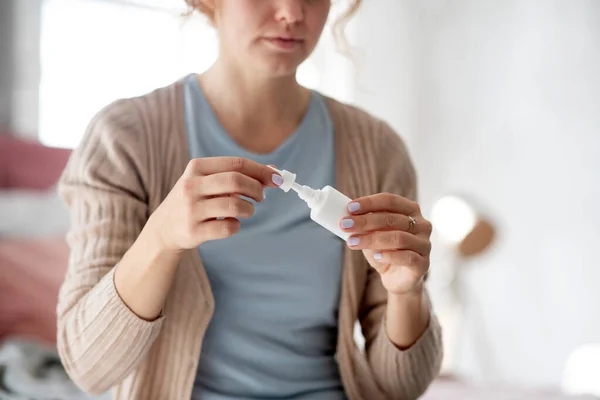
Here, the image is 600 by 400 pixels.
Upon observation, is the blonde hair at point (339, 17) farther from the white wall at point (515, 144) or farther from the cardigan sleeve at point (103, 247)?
the white wall at point (515, 144)

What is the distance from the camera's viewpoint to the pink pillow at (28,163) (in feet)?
5.92

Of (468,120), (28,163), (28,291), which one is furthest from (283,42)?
(468,120)

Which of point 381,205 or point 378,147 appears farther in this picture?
point 378,147

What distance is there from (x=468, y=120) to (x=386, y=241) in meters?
2.21

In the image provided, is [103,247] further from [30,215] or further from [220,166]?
[30,215]

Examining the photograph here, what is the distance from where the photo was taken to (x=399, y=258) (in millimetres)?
692

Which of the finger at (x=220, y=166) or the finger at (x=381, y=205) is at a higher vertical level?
the finger at (x=220, y=166)

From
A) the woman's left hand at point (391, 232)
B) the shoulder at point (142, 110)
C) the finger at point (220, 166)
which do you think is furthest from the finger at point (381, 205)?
the shoulder at point (142, 110)

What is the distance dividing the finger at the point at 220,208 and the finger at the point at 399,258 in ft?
0.54

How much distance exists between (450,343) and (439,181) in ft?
2.90

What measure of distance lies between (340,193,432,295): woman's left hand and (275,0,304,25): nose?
9.9 inches

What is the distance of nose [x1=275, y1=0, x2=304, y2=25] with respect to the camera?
787mm

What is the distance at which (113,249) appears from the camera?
77 cm

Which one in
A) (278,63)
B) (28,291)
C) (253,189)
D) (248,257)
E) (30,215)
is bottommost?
(28,291)
